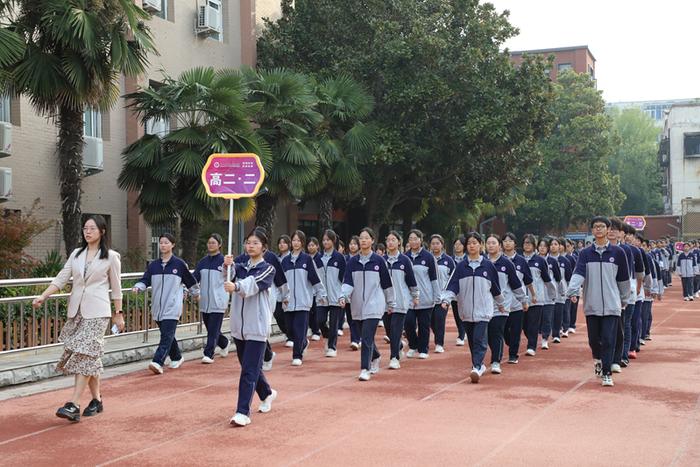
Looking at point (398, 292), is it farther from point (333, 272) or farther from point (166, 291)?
point (333, 272)

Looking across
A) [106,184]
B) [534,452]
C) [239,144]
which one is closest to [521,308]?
[534,452]

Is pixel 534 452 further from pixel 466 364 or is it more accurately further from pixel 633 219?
pixel 633 219

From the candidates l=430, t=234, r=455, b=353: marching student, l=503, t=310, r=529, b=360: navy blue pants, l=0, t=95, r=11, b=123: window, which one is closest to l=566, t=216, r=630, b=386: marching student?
l=503, t=310, r=529, b=360: navy blue pants

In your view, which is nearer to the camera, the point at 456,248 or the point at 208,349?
the point at 208,349

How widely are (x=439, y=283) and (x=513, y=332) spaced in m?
2.54

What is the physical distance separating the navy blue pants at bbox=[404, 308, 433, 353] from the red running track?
1.04m

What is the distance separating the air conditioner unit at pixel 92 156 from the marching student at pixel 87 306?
44.3 feet

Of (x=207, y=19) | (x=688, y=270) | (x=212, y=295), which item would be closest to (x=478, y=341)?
(x=212, y=295)

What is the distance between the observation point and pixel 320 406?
30.1 feet

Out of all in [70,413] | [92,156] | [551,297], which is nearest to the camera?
[70,413]

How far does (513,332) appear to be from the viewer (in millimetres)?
12961

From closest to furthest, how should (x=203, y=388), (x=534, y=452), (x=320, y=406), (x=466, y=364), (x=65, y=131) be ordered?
1. (x=534, y=452)
2. (x=320, y=406)
3. (x=203, y=388)
4. (x=466, y=364)
5. (x=65, y=131)

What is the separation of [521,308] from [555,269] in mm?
2952

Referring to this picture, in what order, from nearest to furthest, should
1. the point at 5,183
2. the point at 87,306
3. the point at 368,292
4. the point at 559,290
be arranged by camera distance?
the point at 87,306
the point at 368,292
the point at 559,290
the point at 5,183
